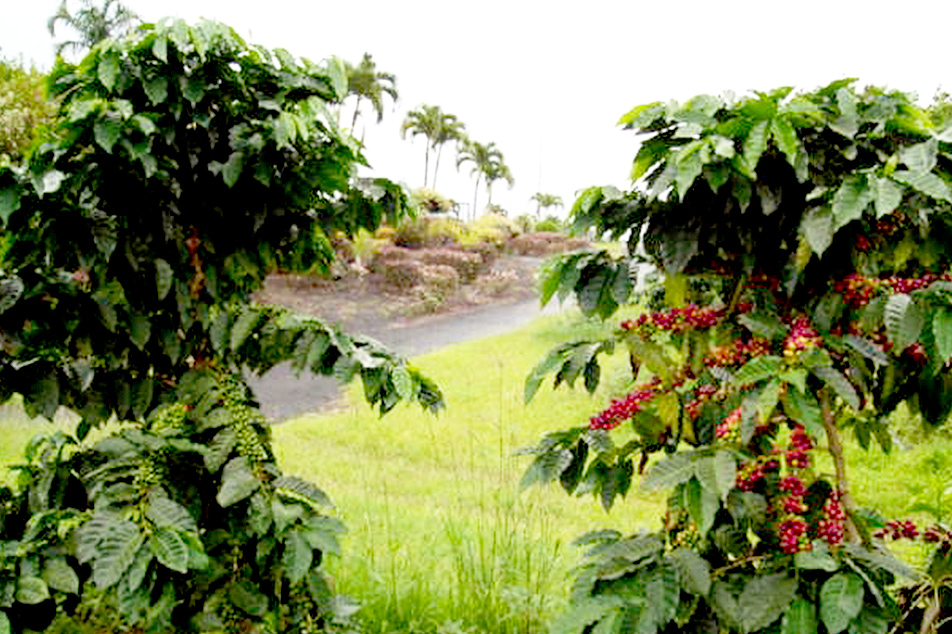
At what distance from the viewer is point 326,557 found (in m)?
3.14

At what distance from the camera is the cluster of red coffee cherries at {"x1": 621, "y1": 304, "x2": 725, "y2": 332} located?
1.54 m

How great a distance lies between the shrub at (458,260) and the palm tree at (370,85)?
576 cm

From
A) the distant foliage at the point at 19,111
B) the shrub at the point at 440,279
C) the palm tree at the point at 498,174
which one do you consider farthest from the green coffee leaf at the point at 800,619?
the palm tree at the point at 498,174

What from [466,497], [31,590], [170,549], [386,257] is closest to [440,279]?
[386,257]

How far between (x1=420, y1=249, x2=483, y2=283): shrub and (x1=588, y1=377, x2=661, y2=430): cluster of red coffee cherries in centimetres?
1560

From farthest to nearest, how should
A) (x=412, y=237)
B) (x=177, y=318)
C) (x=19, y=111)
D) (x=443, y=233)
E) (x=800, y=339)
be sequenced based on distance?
1. (x=443, y=233)
2. (x=412, y=237)
3. (x=19, y=111)
4. (x=177, y=318)
5. (x=800, y=339)

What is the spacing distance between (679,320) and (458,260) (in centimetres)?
1606

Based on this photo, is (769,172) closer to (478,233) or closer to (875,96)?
(875,96)

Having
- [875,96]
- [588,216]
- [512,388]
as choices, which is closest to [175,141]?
[588,216]

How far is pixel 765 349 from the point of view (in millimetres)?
1450

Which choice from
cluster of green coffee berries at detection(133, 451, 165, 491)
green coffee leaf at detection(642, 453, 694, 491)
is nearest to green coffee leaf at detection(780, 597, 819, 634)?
green coffee leaf at detection(642, 453, 694, 491)

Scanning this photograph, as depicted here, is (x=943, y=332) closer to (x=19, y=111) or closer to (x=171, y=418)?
(x=171, y=418)

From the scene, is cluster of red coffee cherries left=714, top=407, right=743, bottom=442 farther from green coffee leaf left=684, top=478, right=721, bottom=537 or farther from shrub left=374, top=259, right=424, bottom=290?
shrub left=374, top=259, right=424, bottom=290

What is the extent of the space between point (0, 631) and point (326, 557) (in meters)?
1.70
